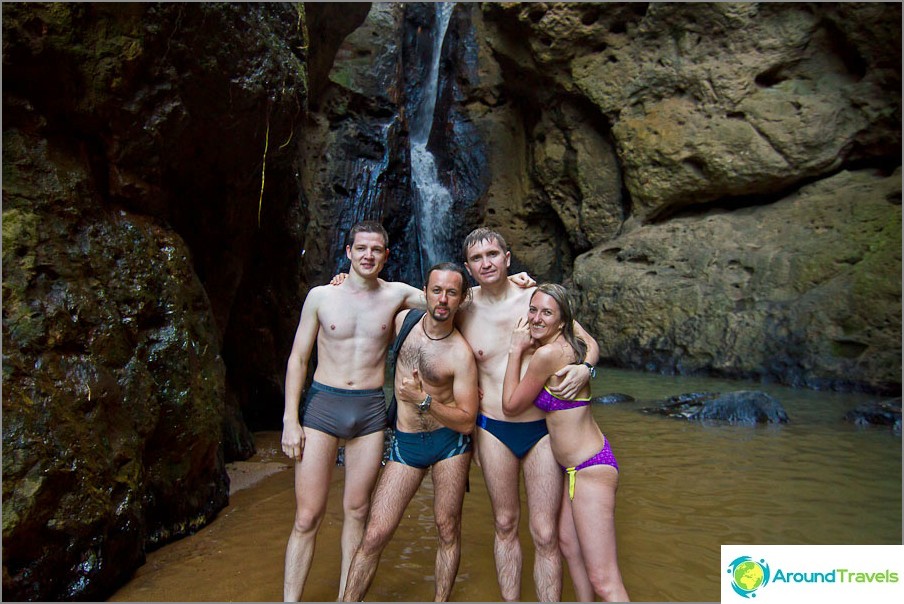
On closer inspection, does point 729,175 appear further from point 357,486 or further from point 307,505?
A: point 307,505

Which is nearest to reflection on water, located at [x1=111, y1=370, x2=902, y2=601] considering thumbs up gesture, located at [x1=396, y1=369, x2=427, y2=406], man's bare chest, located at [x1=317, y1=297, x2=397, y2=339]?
thumbs up gesture, located at [x1=396, y1=369, x2=427, y2=406]

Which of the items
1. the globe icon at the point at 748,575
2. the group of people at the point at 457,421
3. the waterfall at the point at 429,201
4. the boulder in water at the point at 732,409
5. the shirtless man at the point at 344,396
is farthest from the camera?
the waterfall at the point at 429,201

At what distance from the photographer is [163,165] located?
440 cm

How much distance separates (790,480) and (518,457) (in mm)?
3594

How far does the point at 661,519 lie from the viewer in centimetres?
468

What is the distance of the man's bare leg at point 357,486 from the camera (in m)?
3.28

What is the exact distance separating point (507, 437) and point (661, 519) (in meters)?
2.18

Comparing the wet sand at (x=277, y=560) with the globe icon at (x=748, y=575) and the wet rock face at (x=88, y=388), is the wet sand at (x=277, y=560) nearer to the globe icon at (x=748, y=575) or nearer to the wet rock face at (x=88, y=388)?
the wet rock face at (x=88, y=388)

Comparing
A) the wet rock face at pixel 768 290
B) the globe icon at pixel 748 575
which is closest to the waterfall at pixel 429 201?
the wet rock face at pixel 768 290

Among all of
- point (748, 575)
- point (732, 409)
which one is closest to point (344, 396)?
point (748, 575)

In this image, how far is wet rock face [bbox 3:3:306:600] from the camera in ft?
10.4

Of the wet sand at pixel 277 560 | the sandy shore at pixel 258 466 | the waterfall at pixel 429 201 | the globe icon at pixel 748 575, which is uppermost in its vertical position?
the waterfall at pixel 429 201

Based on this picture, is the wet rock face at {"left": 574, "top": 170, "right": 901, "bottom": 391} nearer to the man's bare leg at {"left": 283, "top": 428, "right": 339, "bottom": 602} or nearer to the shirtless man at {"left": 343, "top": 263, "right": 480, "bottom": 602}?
the shirtless man at {"left": 343, "top": 263, "right": 480, "bottom": 602}

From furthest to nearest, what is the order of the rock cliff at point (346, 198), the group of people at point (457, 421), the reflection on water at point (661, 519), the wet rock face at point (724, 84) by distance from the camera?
the wet rock face at point (724, 84)
the reflection on water at point (661, 519)
the rock cliff at point (346, 198)
the group of people at point (457, 421)
